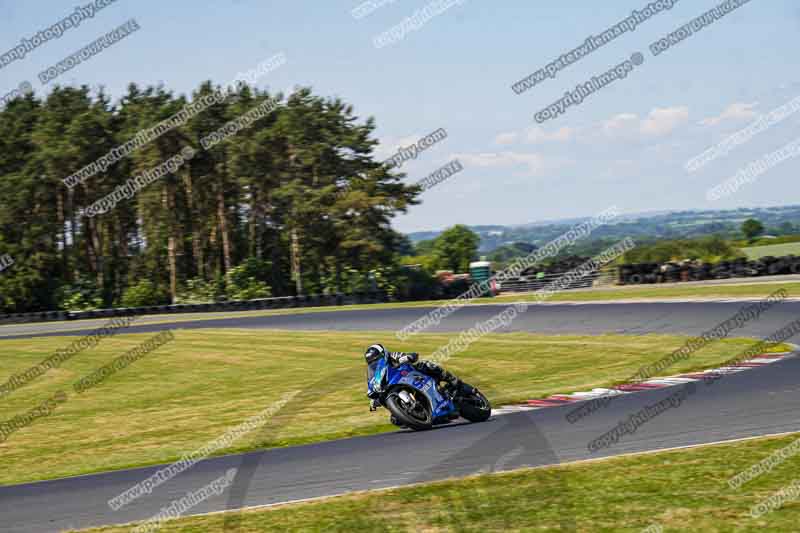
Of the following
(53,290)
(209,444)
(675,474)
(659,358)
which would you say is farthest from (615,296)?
(53,290)

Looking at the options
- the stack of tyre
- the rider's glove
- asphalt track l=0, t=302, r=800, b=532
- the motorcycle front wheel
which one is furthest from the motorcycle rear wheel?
the stack of tyre

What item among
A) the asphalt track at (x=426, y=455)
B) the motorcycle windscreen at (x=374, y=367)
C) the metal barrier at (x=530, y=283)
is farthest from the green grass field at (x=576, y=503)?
the metal barrier at (x=530, y=283)

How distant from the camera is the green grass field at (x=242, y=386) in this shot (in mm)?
13750

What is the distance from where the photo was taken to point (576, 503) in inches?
302

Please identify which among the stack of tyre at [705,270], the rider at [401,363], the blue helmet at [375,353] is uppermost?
the blue helmet at [375,353]

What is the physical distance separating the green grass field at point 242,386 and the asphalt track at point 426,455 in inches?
63.9

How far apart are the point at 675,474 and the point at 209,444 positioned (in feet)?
24.1

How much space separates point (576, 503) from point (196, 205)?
2408 inches

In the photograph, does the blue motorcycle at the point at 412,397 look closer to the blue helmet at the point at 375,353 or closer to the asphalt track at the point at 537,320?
the blue helmet at the point at 375,353

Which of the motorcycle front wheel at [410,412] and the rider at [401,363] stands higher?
the rider at [401,363]

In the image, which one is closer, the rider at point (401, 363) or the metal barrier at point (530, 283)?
the rider at point (401, 363)

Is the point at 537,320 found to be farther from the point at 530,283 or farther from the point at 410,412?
the point at 530,283

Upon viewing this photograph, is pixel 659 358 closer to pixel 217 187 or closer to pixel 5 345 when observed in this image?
pixel 5 345

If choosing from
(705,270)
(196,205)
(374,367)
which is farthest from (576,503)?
(196,205)
